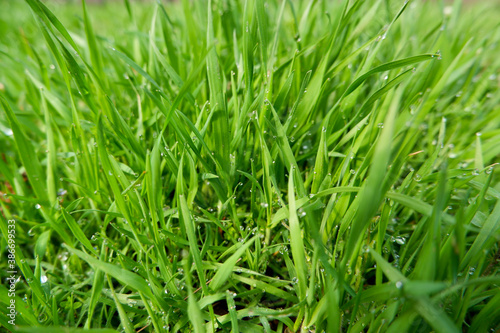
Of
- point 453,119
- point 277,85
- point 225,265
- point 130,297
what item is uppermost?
point 277,85

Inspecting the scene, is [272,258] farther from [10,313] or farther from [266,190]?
[10,313]

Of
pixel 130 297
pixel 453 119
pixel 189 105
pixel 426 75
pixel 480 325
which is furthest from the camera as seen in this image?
pixel 453 119

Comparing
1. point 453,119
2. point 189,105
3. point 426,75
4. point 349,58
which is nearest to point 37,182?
point 189,105

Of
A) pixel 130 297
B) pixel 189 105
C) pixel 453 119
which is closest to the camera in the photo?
pixel 130 297

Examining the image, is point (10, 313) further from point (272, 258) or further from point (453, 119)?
point (453, 119)

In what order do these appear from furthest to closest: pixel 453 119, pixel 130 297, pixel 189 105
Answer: pixel 453 119 < pixel 189 105 < pixel 130 297

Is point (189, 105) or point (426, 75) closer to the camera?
point (426, 75)

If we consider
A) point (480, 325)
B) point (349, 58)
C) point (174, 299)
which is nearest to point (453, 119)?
point (349, 58)

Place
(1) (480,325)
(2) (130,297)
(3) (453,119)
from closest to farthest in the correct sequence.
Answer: (1) (480,325) < (2) (130,297) < (3) (453,119)

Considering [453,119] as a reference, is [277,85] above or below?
above
